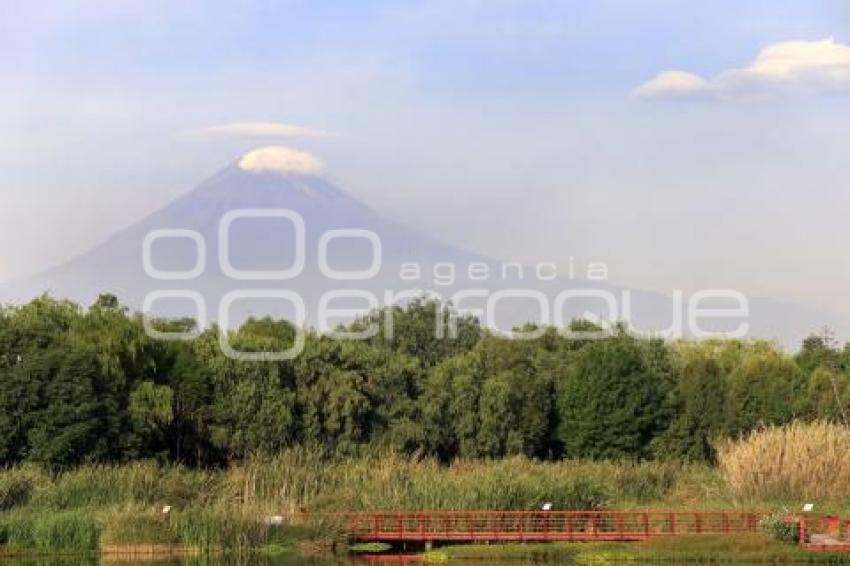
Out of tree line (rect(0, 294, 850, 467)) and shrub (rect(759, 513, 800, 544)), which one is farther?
tree line (rect(0, 294, 850, 467))

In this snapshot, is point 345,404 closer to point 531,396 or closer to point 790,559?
point 531,396

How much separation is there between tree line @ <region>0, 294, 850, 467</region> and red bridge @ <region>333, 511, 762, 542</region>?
13.7 m

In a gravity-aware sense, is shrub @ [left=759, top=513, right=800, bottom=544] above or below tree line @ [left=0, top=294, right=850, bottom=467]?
below

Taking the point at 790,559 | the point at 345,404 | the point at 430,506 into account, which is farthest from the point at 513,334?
the point at 790,559

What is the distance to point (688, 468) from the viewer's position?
4966 cm

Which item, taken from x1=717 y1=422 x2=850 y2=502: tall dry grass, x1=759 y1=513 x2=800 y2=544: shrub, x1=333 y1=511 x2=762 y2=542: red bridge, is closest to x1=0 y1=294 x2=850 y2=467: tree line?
x1=717 y1=422 x2=850 y2=502: tall dry grass

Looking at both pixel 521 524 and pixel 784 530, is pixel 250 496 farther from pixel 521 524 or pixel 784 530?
pixel 784 530

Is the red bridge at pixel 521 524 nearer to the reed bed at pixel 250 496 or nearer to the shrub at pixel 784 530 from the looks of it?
the reed bed at pixel 250 496

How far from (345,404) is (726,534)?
76.3ft

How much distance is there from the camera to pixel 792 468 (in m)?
38.4

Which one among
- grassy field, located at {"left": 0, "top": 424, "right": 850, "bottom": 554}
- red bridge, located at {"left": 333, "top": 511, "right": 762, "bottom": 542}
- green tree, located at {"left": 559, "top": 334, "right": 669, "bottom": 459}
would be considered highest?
green tree, located at {"left": 559, "top": 334, "right": 669, "bottom": 459}

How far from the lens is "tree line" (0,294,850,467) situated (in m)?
45.4

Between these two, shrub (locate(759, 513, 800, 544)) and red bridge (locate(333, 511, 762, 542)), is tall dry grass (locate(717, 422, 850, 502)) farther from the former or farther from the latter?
shrub (locate(759, 513, 800, 544))

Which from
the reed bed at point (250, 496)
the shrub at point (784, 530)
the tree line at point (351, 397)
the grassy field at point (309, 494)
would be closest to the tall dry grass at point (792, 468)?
the grassy field at point (309, 494)
